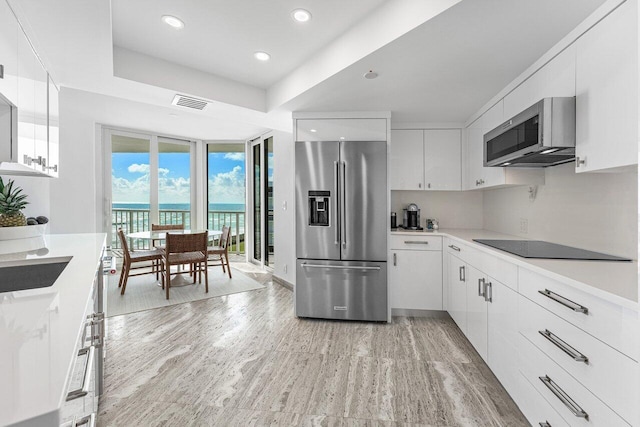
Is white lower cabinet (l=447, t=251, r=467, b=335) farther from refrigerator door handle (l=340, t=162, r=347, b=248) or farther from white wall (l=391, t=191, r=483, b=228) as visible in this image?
refrigerator door handle (l=340, t=162, r=347, b=248)

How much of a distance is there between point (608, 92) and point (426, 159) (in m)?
2.13

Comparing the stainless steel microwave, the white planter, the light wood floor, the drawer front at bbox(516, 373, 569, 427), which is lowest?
the light wood floor

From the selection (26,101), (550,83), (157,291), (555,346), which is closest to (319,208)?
(550,83)

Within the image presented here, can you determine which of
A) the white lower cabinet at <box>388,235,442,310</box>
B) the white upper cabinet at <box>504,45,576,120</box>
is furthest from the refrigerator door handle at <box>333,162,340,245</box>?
the white upper cabinet at <box>504,45,576,120</box>

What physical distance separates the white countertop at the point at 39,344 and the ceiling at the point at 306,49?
4.88ft

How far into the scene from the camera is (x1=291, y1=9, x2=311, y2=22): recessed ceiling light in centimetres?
199

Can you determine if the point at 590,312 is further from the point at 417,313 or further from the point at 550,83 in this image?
the point at 417,313

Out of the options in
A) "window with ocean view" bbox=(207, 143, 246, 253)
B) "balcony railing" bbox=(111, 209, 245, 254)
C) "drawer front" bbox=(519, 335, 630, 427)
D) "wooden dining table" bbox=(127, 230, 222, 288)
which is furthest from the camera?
"window with ocean view" bbox=(207, 143, 246, 253)

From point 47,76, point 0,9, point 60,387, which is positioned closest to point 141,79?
point 47,76

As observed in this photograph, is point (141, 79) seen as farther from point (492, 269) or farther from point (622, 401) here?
point (622, 401)

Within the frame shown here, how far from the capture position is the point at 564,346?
132 cm

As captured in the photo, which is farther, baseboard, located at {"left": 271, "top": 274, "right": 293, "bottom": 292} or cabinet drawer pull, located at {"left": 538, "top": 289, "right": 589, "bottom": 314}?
baseboard, located at {"left": 271, "top": 274, "right": 293, "bottom": 292}

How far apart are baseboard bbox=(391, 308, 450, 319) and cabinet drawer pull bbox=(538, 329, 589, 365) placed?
1.81 meters

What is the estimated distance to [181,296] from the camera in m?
3.89
